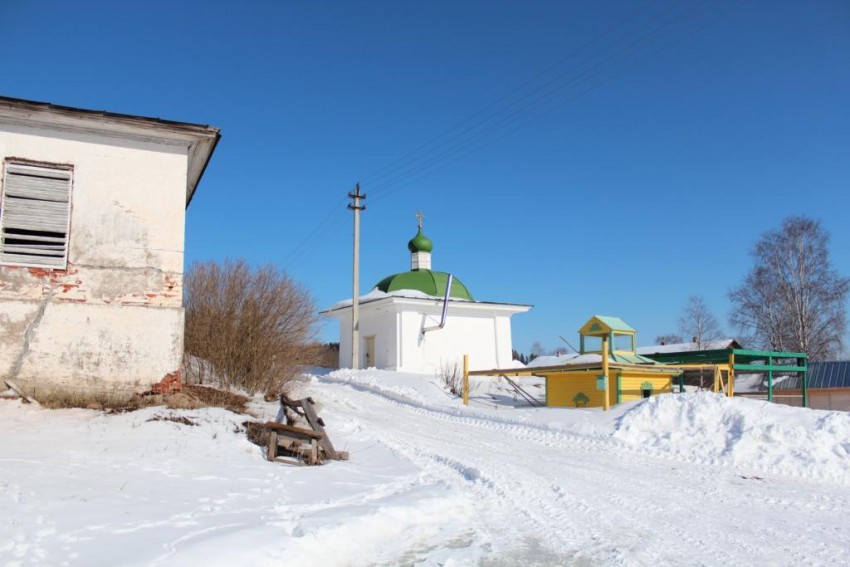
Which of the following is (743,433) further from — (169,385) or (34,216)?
(34,216)

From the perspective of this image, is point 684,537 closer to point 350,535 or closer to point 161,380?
point 350,535

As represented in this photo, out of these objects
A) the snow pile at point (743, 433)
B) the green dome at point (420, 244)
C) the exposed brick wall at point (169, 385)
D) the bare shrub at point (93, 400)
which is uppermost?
the green dome at point (420, 244)

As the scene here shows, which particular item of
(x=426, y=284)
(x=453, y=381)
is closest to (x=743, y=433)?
(x=453, y=381)

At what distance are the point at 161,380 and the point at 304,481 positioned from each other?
4.54 meters

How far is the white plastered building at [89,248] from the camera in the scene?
35.9 ft

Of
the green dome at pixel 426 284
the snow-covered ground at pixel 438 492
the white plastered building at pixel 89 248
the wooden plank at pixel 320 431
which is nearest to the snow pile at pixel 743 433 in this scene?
the snow-covered ground at pixel 438 492

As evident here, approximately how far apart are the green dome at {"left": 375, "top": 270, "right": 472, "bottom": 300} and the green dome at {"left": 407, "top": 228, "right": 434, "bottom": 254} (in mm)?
1510

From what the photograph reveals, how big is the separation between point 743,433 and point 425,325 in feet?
66.8

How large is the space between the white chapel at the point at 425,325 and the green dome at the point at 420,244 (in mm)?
1311

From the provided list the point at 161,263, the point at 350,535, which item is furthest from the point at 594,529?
the point at 161,263

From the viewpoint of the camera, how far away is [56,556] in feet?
15.8

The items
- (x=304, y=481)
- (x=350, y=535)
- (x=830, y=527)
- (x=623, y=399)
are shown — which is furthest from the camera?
(x=623, y=399)

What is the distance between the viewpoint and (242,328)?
15.4 meters

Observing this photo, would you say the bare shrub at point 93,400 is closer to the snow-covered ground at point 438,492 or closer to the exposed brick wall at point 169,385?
the exposed brick wall at point 169,385
